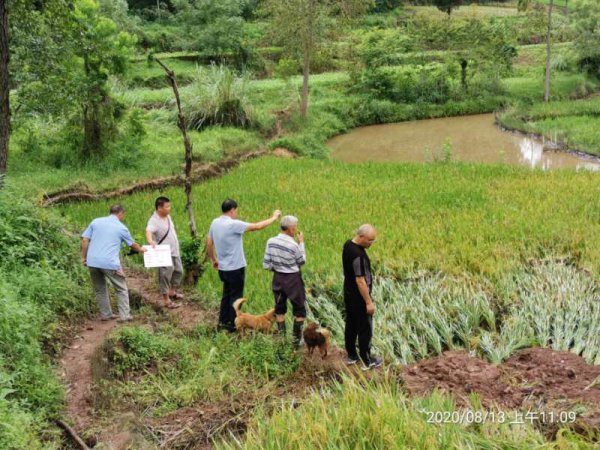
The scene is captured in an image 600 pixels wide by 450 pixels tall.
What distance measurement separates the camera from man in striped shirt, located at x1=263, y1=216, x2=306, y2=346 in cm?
629

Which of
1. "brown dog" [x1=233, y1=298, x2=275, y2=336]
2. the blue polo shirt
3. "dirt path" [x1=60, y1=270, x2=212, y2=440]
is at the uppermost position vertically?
the blue polo shirt

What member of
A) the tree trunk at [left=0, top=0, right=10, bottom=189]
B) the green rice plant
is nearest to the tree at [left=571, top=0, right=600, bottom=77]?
the green rice plant

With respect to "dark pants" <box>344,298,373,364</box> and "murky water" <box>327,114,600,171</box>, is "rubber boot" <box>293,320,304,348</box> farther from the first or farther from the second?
"murky water" <box>327,114,600,171</box>

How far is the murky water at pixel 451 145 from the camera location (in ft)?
66.2

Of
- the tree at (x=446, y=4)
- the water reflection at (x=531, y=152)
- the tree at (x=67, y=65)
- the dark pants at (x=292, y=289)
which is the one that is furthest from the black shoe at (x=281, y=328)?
the tree at (x=446, y=4)

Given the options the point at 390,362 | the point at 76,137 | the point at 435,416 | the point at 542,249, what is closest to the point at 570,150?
the point at 542,249

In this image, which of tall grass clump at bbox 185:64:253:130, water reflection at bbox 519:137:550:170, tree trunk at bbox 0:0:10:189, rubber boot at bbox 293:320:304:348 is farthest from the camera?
tall grass clump at bbox 185:64:253:130

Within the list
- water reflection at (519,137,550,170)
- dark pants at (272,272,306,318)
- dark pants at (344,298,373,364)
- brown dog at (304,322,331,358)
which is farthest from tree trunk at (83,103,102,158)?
water reflection at (519,137,550,170)

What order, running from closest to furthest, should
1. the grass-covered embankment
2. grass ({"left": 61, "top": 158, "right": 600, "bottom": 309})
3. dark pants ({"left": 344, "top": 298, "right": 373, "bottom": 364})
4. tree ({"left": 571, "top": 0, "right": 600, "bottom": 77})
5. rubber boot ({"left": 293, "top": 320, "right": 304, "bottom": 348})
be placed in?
the grass-covered embankment → dark pants ({"left": 344, "top": 298, "right": 373, "bottom": 364}) → rubber boot ({"left": 293, "top": 320, "right": 304, "bottom": 348}) → grass ({"left": 61, "top": 158, "right": 600, "bottom": 309}) → tree ({"left": 571, "top": 0, "right": 600, "bottom": 77})

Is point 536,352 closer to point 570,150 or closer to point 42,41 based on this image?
point 42,41

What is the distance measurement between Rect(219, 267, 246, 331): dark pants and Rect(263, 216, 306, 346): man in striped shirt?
1.85ft

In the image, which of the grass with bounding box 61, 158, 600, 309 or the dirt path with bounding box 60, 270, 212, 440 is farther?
the grass with bounding box 61, 158, 600, 309

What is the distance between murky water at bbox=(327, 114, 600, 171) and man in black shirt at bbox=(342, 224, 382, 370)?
12.8m

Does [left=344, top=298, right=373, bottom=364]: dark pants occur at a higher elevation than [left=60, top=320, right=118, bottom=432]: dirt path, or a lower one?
higher
